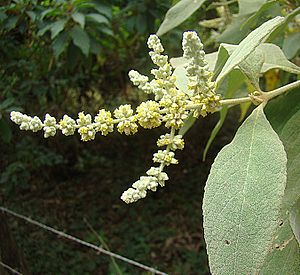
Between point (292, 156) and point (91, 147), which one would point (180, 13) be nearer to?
point (292, 156)

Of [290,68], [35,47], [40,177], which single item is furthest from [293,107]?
[40,177]

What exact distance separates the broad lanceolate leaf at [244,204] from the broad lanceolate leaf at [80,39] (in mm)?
1456

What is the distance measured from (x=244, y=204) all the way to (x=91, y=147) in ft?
Answer: 11.7

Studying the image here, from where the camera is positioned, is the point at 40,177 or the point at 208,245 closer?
the point at 208,245

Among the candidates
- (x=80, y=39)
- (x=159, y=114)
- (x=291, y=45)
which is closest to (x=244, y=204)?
(x=159, y=114)

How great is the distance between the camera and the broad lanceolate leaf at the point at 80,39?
1982mm

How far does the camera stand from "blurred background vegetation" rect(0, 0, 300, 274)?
6.62 feet

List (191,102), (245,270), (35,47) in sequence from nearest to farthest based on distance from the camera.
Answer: (245,270) → (191,102) → (35,47)

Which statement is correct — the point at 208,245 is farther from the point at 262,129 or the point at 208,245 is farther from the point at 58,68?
the point at 58,68

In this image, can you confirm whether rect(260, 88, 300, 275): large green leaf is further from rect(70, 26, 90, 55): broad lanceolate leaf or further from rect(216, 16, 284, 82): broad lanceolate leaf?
rect(70, 26, 90, 55): broad lanceolate leaf

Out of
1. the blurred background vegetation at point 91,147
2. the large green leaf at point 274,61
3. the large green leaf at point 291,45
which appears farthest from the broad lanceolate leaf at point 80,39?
the large green leaf at point 274,61

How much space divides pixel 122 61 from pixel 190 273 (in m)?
1.41

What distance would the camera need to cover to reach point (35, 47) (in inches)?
92.4

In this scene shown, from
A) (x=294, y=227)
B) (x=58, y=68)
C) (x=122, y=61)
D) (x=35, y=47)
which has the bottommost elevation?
(x=122, y=61)
